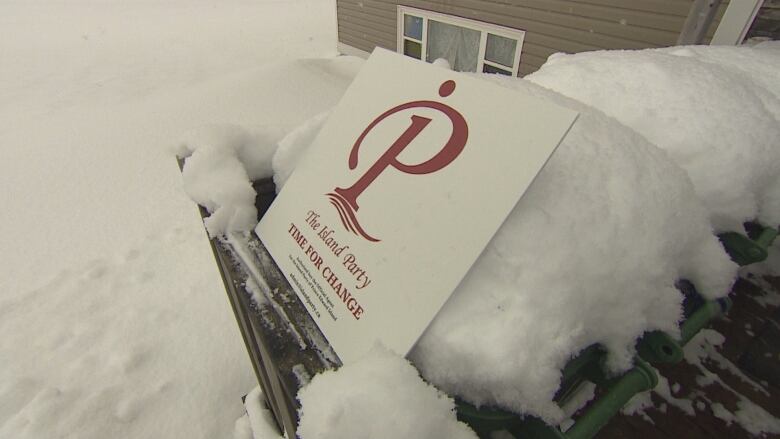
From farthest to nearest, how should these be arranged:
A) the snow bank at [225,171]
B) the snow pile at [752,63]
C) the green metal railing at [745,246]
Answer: the snow pile at [752,63] < the snow bank at [225,171] < the green metal railing at [745,246]

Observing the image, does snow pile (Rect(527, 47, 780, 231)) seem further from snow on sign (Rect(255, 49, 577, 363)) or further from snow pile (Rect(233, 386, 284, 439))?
snow pile (Rect(233, 386, 284, 439))

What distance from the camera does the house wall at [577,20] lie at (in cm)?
354

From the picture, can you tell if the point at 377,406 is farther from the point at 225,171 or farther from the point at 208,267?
the point at 208,267

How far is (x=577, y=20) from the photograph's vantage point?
13.9 ft

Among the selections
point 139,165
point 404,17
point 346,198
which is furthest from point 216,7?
point 346,198

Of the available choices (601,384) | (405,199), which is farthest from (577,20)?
(601,384)

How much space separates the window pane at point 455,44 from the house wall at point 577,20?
254 mm

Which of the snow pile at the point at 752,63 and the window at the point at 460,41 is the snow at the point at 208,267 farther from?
the window at the point at 460,41

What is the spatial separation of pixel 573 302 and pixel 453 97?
562 millimetres

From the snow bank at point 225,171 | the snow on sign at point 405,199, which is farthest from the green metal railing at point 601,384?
the snow bank at point 225,171

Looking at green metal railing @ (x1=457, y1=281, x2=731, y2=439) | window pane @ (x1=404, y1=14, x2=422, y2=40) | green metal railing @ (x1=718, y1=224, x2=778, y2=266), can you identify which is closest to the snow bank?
green metal railing @ (x1=457, y1=281, x2=731, y2=439)

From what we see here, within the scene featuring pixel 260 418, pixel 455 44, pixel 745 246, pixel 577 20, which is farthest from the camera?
pixel 455 44

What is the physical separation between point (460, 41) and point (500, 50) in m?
0.79

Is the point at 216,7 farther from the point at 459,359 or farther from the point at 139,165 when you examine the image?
the point at 459,359
